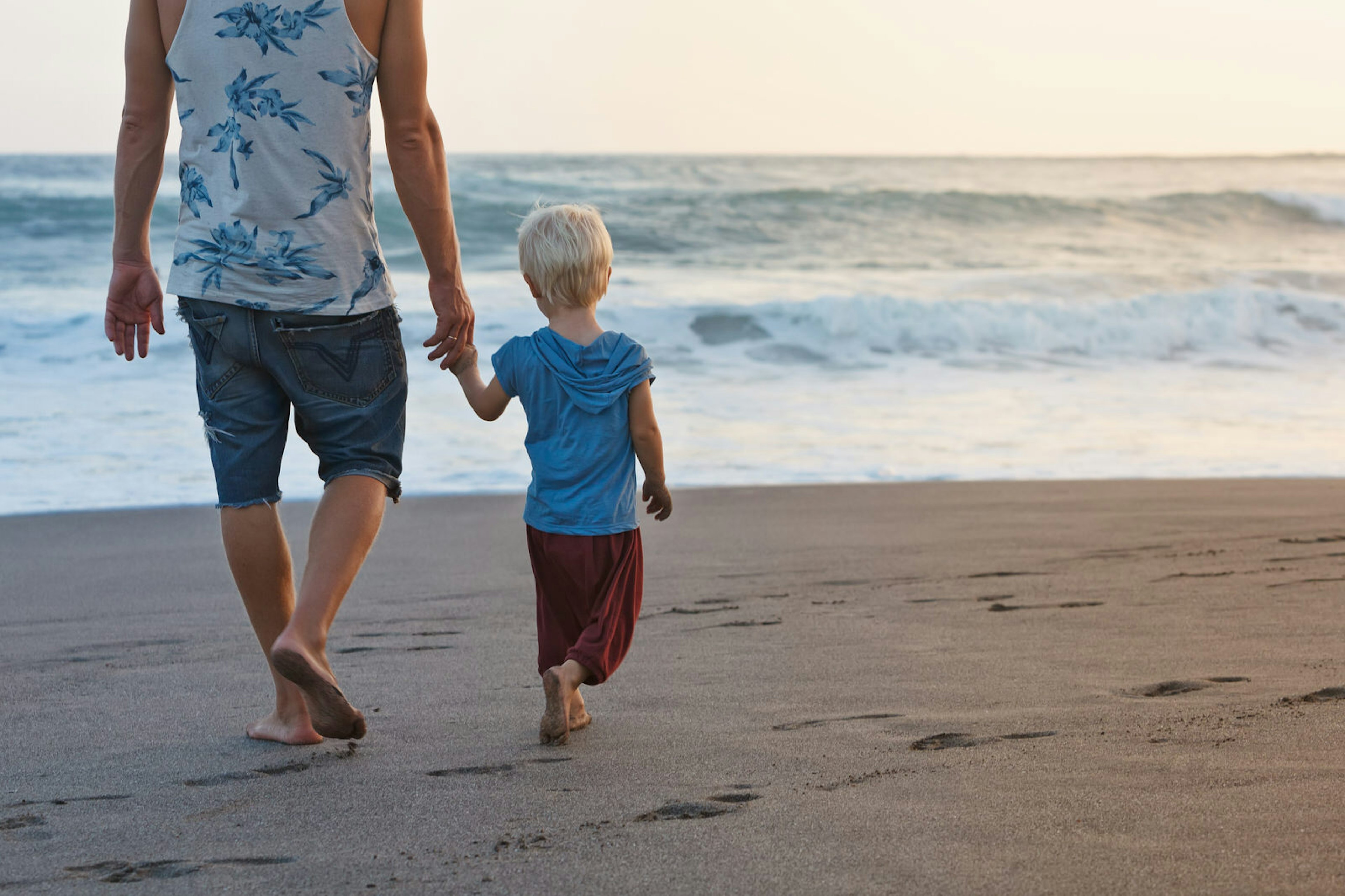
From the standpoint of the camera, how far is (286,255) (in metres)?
2.29

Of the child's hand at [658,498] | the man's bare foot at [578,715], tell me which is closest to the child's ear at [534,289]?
the child's hand at [658,498]

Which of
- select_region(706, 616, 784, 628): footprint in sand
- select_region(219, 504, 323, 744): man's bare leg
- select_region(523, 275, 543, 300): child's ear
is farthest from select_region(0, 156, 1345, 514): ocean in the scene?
select_region(219, 504, 323, 744): man's bare leg

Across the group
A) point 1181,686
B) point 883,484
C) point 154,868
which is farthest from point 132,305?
point 883,484

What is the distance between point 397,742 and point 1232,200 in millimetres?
24294

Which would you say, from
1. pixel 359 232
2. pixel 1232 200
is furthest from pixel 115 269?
pixel 1232 200

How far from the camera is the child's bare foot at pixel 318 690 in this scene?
7.07 ft

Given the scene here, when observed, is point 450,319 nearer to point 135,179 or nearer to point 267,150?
point 267,150

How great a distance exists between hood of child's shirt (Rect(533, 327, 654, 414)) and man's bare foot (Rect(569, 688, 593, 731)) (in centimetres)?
61

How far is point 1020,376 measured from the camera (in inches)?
426

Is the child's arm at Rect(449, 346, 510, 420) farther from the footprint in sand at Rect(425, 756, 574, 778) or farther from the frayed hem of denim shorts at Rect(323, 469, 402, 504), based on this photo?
the footprint in sand at Rect(425, 756, 574, 778)

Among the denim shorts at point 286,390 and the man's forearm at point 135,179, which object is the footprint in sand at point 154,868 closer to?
the denim shorts at point 286,390

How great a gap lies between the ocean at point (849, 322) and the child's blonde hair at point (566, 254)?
103 inches

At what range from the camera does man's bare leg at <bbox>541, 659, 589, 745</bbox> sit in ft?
7.87

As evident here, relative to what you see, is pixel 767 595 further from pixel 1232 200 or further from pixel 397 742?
pixel 1232 200
